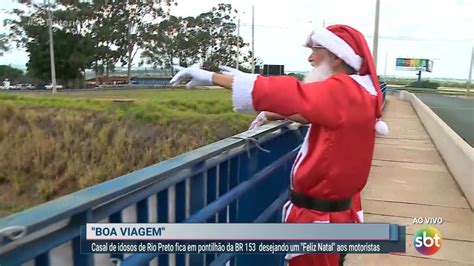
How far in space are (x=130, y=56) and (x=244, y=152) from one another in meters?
58.8

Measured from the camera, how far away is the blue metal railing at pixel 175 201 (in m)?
1.31

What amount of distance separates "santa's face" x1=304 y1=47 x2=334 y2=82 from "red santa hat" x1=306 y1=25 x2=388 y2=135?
0.04 metres

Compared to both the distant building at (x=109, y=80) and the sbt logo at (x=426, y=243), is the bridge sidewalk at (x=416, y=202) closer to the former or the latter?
the sbt logo at (x=426, y=243)

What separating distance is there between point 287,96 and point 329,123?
277mm

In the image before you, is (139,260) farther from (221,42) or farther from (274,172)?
(221,42)

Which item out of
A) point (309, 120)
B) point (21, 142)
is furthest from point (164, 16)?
point (309, 120)

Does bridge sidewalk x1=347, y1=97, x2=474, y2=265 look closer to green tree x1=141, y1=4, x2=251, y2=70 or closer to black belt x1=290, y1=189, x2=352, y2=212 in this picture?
black belt x1=290, y1=189, x2=352, y2=212

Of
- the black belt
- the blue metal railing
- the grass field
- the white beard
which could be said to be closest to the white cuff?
the blue metal railing

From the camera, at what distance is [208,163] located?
2.39 m

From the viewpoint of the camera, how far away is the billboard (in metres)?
88.7

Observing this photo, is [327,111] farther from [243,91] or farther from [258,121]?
[258,121]

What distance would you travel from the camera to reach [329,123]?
80.7 inches

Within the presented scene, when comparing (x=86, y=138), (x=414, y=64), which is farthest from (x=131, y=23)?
(x=414, y=64)

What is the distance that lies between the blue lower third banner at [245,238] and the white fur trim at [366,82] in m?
0.66
